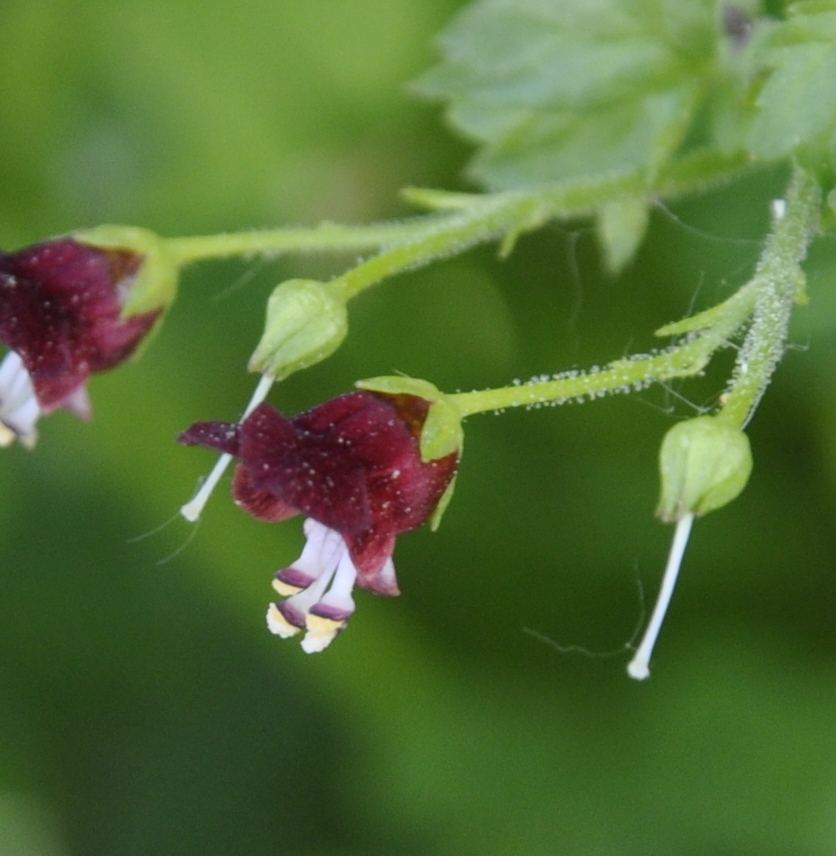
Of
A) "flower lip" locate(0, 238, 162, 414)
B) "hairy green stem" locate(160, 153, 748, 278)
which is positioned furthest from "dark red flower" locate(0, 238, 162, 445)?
"hairy green stem" locate(160, 153, 748, 278)

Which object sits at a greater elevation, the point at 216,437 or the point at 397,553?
the point at 216,437

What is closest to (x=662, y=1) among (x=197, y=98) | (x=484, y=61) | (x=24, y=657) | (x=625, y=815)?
(x=484, y=61)

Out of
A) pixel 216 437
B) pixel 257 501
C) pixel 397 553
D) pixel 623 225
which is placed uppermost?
pixel 216 437

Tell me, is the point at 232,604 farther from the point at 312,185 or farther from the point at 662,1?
the point at 662,1

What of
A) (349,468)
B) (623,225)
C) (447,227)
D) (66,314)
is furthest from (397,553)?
(349,468)

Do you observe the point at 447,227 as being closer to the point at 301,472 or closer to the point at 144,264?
the point at 144,264
